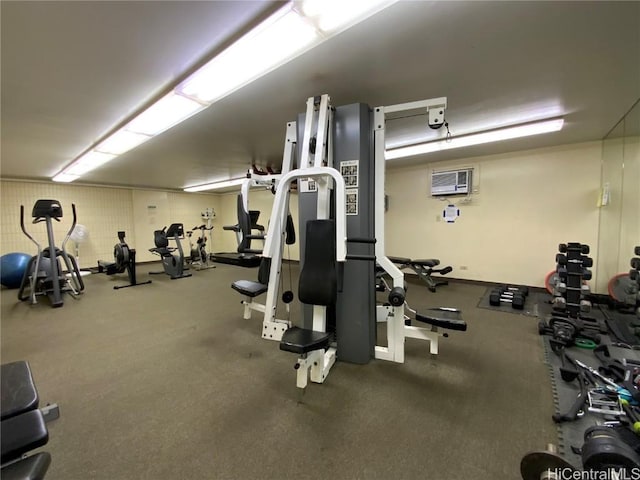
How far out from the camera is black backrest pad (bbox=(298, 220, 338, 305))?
1943 mm

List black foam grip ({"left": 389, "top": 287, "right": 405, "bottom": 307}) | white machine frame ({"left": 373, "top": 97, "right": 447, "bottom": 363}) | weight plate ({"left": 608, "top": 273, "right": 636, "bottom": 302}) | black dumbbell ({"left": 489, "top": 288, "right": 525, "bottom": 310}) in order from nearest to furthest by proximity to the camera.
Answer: black foam grip ({"left": 389, "top": 287, "right": 405, "bottom": 307}), white machine frame ({"left": 373, "top": 97, "right": 447, "bottom": 363}), weight plate ({"left": 608, "top": 273, "right": 636, "bottom": 302}), black dumbbell ({"left": 489, "top": 288, "right": 525, "bottom": 310})

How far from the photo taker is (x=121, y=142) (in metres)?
3.54

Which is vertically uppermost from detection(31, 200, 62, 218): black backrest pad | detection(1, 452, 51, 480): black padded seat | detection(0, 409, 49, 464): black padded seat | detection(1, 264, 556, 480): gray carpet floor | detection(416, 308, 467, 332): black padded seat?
detection(31, 200, 62, 218): black backrest pad

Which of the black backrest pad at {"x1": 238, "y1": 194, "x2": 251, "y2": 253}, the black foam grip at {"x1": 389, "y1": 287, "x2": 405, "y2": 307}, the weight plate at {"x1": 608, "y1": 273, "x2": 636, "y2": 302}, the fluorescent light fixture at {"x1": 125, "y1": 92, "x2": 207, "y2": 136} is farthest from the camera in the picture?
the weight plate at {"x1": 608, "y1": 273, "x2": 636, "y2": 302}

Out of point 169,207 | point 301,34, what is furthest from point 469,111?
point 169,207

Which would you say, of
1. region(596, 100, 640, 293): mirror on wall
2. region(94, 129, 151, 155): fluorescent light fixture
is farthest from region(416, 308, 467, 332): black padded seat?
region(94, 129, 151, 155): fluorescent light fixture

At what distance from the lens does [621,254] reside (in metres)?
3.46

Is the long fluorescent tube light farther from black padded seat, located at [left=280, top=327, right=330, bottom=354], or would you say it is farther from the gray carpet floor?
the gray carpet floor

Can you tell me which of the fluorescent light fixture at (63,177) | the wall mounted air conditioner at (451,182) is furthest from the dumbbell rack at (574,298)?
the fluorescent light fixture at (63,177)

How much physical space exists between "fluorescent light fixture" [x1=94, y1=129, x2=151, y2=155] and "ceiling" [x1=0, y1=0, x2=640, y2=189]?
0.13 meters

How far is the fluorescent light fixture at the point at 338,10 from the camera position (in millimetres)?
1337

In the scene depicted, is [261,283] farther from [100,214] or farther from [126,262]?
[100,214]

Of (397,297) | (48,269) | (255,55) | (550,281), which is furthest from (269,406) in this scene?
(48,269)

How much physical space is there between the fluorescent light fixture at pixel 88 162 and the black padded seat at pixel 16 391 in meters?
3.87
